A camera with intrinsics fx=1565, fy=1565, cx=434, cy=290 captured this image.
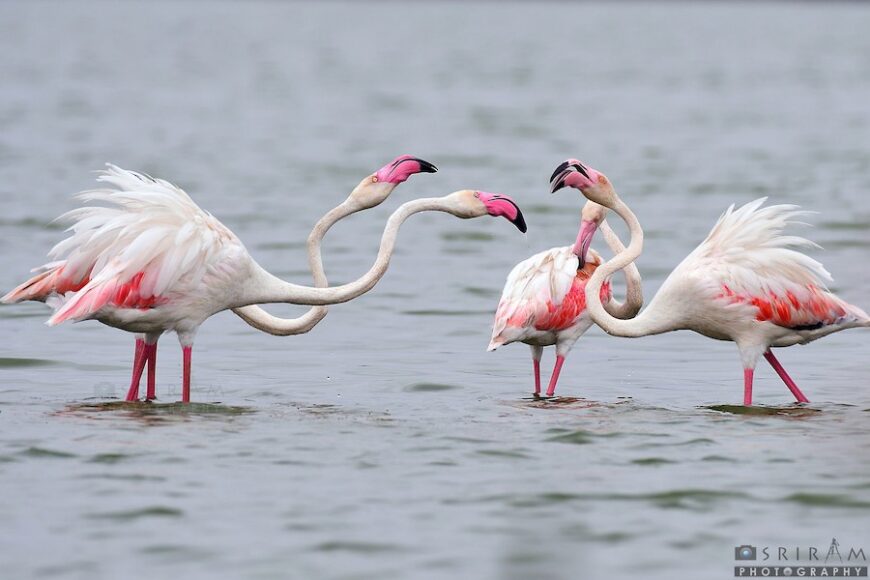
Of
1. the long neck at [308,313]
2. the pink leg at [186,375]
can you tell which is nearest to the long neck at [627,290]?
the long neck at [308,313]

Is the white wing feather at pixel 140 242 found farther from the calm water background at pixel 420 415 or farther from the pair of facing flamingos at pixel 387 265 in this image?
the calm water background at pixel 420 415

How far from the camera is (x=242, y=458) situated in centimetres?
841

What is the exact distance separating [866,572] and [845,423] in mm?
2875

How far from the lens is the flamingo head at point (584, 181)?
9.46 meters

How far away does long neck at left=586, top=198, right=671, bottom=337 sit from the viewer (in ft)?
32.1

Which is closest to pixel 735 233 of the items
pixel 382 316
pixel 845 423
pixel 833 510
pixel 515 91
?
pixel 845 423

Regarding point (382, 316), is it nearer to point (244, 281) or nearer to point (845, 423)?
point (244, 281)

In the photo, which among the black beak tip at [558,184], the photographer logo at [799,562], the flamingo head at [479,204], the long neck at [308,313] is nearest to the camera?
the photographer logo at [799,562]

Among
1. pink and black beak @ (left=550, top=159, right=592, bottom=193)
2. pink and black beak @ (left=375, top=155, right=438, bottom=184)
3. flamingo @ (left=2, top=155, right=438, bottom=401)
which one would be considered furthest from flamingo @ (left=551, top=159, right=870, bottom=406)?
flamingo @ (left=2, top=155, right=438, bottom=401)

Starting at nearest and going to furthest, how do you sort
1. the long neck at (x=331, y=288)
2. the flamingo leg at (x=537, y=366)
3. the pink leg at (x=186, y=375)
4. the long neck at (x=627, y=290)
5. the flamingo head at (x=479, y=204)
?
the flamingo head at (x=479, y=204)
the pink leg at (x=186, y=375)
the long neck at (x=331, y=288)
the long neck at (x=627, y=290)
the flamingo leg at (x=537, y=366)

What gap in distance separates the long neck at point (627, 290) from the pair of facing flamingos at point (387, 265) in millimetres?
12

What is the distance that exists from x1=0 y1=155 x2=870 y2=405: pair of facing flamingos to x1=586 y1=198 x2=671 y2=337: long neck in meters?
0.01

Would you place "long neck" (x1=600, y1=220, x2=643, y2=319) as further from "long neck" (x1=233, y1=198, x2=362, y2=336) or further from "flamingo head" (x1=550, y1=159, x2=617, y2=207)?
"long neck" (x1=233, y1=198, x2=362, y2=336)

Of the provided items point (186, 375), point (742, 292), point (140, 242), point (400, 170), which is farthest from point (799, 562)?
point (140, 242)
